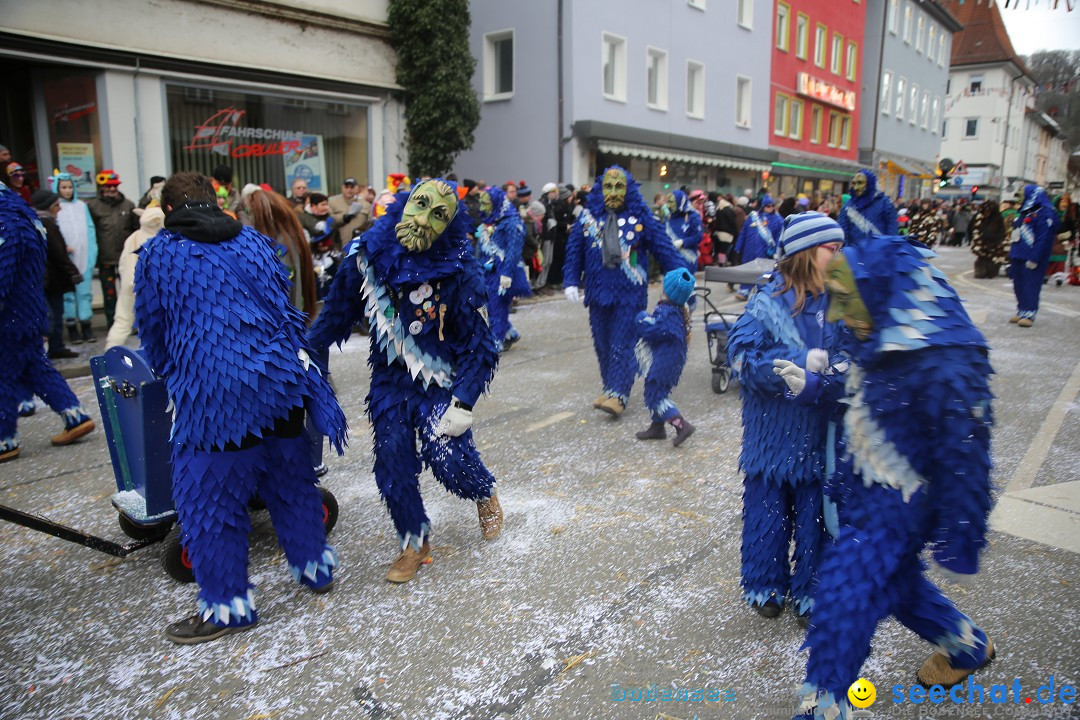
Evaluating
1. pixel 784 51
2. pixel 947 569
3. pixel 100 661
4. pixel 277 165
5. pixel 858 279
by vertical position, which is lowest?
pixel 100 661

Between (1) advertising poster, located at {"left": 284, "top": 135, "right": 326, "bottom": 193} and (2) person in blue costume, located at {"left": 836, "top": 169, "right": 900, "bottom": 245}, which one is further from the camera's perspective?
(1) advertising poster, located at {"left": 284, "top": 135, "right": 326, "bottom": 193}

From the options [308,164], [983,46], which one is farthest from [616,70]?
[983,46]

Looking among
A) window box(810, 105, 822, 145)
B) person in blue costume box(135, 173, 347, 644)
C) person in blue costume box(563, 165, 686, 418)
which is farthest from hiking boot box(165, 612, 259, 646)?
window box(810, 105, 822, 145)

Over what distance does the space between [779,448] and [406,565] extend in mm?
1794

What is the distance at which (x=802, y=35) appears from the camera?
1176 inches

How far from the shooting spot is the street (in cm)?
275

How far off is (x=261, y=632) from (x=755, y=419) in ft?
7.21

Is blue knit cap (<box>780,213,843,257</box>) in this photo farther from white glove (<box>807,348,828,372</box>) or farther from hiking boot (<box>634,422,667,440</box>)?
hiking boot (<box>634,422,667,440</box>)

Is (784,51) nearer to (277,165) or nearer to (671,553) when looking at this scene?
(277,165)

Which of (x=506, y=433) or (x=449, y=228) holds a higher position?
(x=449, y=228)

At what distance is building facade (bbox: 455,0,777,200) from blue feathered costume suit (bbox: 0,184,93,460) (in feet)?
50.3

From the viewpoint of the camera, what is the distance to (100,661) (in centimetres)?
298

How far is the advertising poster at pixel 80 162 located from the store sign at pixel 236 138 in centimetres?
150

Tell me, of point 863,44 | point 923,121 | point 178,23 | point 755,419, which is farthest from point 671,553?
point 923,121
